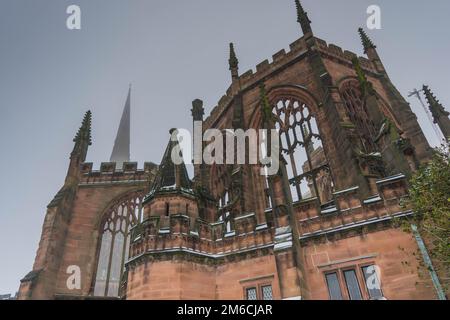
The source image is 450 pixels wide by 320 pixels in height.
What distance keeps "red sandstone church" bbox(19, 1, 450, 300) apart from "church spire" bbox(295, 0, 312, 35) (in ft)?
0.29

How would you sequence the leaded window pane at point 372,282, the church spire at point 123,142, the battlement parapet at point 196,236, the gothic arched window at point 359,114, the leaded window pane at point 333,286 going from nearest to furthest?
the leaded window pane at point 372,282, the leaded window pane at point 333,286, the battlement parapet at point 196,236, the gothic arched window at point 359,114, the church spire at point 123,142

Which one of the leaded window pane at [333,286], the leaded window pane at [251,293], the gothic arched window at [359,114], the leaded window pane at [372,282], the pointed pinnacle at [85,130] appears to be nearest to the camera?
the leaded window pane at [372,282]

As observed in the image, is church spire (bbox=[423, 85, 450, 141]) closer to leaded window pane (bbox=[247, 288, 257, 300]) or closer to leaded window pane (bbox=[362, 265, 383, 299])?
leaded window pane (bbox=[362, 265, 383, 299])

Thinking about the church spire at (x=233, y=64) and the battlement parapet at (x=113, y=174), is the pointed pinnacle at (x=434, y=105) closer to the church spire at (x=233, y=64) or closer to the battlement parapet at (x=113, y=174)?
the church spire at (x=233, y=64)

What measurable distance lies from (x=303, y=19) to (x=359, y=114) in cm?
677

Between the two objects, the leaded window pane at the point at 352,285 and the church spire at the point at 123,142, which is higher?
the church spire at the point at 123,142

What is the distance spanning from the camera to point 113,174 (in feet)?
66.4

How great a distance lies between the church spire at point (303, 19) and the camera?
1712cm

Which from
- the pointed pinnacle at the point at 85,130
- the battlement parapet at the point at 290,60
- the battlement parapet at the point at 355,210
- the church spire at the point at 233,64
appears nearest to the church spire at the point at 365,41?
the battlement parapet at the point at 290,60

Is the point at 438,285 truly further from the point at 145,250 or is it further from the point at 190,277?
the point at 145,250

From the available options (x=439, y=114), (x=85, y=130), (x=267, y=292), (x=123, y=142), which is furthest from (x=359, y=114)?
(x=123, y=142)

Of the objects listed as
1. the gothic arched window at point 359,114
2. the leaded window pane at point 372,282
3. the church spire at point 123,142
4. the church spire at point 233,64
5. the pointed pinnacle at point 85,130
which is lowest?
the leaded window pane at point 372,282

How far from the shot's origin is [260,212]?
13.2 meters

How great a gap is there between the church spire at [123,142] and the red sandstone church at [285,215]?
110 ft
